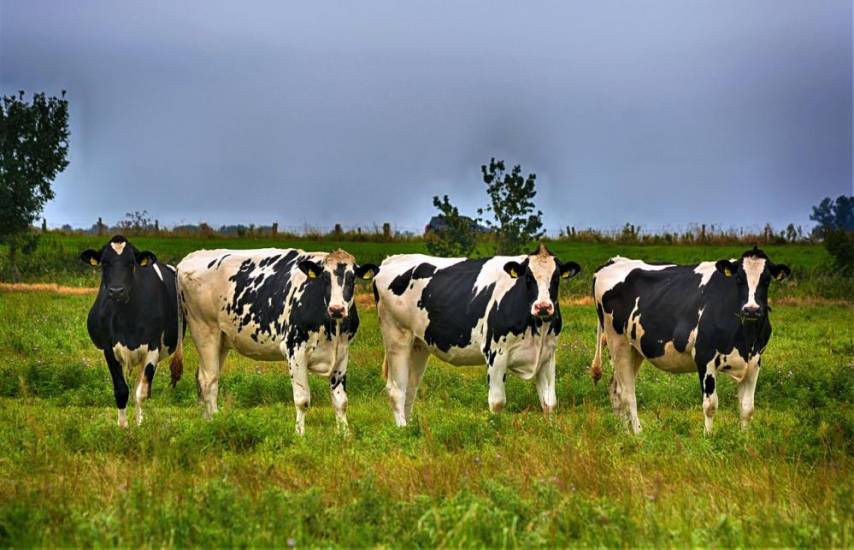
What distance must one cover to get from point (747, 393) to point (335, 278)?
5604 millimetres

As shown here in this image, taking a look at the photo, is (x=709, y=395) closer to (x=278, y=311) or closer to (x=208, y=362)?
(x=278, y=311)

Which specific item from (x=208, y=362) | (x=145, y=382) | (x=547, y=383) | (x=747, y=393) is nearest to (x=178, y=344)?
(x=208, y=362)

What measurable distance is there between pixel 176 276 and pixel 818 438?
31.4 feet

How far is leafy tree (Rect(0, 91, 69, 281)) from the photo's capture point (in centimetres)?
4941

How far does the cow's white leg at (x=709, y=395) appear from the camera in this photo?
13.4m

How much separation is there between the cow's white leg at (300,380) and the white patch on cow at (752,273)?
19.1ft

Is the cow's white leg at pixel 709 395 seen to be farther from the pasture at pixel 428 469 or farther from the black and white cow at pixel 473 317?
the black and white cow at pixel 473 317

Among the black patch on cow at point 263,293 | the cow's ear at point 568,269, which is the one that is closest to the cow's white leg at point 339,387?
the black patch on cow at point 263,293

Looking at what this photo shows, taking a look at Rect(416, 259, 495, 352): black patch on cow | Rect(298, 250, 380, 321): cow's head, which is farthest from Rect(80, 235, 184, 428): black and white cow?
Rect(416, 259, 495, 352): black patch on cow

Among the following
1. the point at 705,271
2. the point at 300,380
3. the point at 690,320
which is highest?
the point at 705,271

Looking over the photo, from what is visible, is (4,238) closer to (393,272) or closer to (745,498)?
(393,272)

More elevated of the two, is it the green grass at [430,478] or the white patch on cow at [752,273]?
the white patch on cow at [752,273]

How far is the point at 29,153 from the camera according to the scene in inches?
2026

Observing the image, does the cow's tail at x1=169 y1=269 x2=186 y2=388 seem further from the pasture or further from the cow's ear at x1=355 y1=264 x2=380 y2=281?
the cow's ear at x1=355 y1=264 x2=380 y2=281
